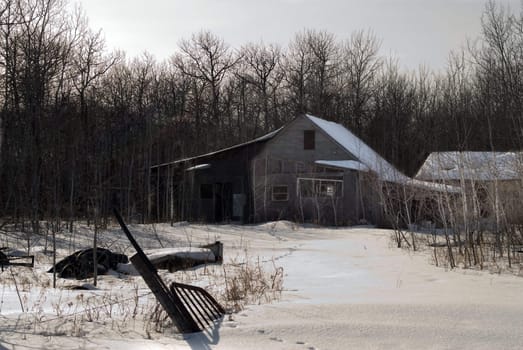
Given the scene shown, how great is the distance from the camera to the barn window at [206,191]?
1224 inches

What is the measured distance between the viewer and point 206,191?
1228 inches

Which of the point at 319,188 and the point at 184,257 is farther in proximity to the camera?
the point at 319,188

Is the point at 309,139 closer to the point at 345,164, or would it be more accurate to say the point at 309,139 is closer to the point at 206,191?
the point at 345,164

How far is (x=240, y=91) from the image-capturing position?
48531 mm

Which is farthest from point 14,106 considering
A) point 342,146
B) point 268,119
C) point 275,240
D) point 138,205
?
point 268,119

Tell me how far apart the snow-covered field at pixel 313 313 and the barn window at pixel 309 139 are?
17804 millimetres

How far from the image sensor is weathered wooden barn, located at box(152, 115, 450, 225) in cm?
2588

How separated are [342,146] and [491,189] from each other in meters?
16.9

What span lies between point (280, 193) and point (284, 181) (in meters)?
0.68

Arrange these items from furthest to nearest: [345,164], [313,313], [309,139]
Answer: [309,139], [345,164], [313,313]

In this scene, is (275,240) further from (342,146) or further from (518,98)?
(342,146)

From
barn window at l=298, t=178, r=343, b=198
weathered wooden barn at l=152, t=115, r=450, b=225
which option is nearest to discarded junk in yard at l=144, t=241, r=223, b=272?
weathered wooden barn at l=152, t=115, r=450, b=225

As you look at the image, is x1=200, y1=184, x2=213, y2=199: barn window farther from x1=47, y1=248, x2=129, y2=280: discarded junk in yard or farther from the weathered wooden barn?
x1=47, y1=248, x2=129, y2=280: discarded junk in yard

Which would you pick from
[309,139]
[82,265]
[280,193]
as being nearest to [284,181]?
[280,193]
